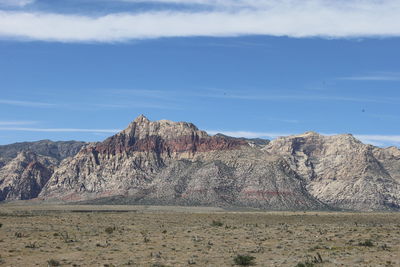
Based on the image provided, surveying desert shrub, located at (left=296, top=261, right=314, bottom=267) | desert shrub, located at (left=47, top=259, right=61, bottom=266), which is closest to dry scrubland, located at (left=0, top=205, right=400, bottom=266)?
desert shrub, located at (left=47, top=259, right=61, bottom=266)

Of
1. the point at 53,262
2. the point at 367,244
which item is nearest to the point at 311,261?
the point at 367,244

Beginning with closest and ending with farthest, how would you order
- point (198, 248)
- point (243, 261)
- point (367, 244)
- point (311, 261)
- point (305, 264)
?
point (305, 264) → point (243, 261) → point (311, 261) → point (367, 244) → point (198, 248)

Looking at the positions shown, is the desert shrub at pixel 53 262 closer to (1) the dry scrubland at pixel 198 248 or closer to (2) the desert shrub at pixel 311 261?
(1) the dry scrubland at pixel 198 248

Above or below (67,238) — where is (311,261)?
above

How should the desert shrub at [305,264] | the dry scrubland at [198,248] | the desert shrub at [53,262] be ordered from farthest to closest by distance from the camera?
the dry scrubland at [198,248], the desert shrub at [53,262], the desert shrub at [305,264]

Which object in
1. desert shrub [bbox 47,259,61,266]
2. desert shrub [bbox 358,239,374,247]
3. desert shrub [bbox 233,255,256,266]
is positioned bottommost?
desert shrub [bbox 47,259,61,266]

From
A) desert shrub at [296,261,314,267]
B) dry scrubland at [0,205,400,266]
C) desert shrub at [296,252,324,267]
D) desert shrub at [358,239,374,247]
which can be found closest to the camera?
desert shrub at [296,261,314,267]

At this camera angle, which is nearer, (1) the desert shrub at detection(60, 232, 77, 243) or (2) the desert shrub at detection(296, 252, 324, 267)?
(2) the desert shrub at detection(296, 252, 324, 267)

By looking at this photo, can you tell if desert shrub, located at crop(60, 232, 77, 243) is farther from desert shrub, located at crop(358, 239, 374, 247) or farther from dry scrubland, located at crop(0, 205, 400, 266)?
desert shrub, located at crop(358, 239, 374, 247)

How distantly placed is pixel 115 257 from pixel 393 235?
1221 inches

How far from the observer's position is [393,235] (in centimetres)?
6016

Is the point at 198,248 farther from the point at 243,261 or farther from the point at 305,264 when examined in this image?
the point at 305,264

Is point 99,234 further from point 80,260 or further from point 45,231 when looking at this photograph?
point 80,260

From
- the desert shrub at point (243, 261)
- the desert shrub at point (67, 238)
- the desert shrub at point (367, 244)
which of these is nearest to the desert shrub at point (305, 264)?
the desert shrub at point (243, 261)
